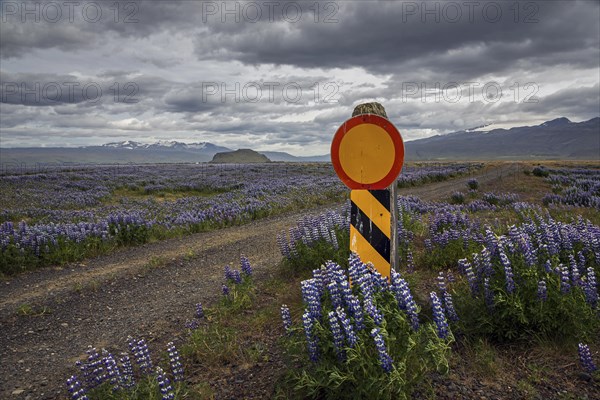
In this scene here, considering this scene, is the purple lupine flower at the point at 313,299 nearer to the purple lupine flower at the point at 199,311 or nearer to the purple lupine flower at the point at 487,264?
the purple lupine flower at the point at 487,264

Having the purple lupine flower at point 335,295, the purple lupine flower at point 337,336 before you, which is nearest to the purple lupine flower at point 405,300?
the purple lupine flower at point 335,295

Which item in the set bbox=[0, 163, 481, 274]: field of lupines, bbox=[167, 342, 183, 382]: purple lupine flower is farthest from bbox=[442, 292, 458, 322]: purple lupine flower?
bbox=[0, 163, 481, 274]: field of lupines

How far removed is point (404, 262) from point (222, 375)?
3.94 metres

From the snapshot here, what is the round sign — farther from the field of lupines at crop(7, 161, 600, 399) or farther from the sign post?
the field of lupines at crop(7, 161, 600, 399)

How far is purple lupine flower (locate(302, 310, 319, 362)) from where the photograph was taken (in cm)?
308

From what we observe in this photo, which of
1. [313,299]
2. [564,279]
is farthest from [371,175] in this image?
[564,279]

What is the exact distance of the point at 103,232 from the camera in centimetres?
1063

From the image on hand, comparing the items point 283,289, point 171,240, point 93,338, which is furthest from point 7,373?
point 171,240

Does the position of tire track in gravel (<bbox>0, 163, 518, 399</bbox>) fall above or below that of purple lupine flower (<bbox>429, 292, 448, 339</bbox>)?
below

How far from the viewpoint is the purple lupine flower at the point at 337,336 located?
9.63ft

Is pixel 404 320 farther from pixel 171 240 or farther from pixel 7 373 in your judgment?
pixel 171 240

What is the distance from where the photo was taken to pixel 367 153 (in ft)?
13.1

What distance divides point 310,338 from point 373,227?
57.7 inches

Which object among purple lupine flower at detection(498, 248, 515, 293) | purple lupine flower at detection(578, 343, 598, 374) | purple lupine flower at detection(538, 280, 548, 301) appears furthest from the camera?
purple lupine flower at detection(498, 248, 515, 293)
